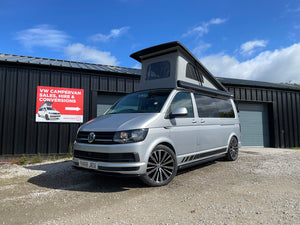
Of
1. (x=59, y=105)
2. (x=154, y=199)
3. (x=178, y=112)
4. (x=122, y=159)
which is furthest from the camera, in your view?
(x=59, y=105)

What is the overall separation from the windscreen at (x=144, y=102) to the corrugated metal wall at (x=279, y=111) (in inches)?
327

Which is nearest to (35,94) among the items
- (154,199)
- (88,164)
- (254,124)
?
(88,164)

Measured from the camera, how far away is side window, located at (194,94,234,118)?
480cm

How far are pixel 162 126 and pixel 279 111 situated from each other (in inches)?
449

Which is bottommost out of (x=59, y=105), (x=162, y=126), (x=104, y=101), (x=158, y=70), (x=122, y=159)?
(x=122, y=159)

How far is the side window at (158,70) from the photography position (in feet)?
15.9

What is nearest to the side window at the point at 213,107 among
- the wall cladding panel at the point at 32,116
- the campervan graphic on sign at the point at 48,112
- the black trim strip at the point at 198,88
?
the black trim strip at the point at 198,88

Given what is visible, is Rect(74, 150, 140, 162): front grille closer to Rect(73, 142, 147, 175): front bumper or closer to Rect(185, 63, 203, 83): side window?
Rect(73, 142, 147, 175): front bumper

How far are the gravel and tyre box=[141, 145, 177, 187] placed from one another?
0.48ft

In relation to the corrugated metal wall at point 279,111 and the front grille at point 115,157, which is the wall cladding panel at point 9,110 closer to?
the front grille at point 115,157

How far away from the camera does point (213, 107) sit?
5312 millimetres

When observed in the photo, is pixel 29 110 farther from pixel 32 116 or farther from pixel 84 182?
pixel 84 182

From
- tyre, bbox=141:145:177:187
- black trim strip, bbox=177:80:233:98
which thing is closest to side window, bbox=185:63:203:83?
black trim strip, bbox=177:80:233:98

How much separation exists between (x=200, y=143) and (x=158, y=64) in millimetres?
2260
